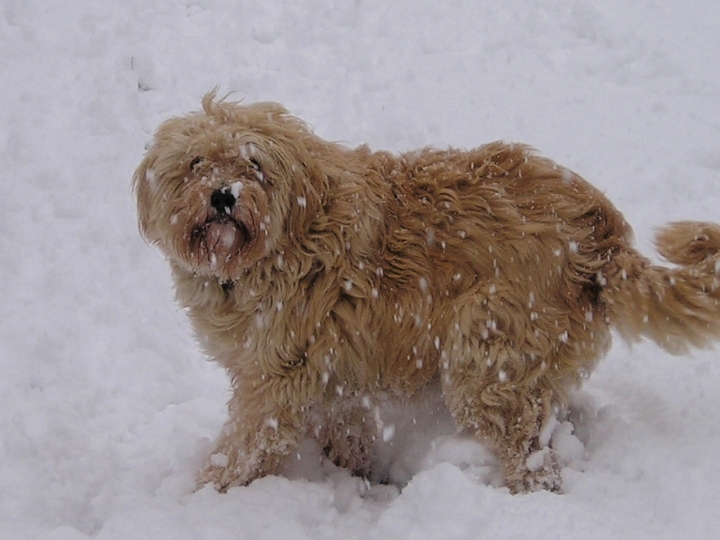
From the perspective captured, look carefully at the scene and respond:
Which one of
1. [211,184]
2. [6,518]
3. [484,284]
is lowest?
[6,518]

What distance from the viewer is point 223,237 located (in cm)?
385

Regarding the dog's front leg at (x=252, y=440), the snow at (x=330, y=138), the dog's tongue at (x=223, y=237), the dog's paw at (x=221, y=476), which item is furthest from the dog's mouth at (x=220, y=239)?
the snow at (x=330, y=138)

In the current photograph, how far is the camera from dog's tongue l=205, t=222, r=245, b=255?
383 cm

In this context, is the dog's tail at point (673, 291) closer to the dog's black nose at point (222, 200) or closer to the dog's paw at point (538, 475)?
the dog's paw at point (538, 475)

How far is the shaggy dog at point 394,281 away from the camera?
154 inches

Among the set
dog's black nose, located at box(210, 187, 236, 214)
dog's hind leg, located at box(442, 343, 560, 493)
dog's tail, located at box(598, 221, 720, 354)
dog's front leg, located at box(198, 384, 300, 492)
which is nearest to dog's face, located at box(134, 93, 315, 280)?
dog's black nose, located at box(210, 187, 236, 214)

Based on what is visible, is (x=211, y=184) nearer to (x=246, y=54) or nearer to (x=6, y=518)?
(x=6, y=518)

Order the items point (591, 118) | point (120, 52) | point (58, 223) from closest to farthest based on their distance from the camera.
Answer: point (58, 223)
point (591, 118)
point (120, 52)

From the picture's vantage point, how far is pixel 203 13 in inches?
360

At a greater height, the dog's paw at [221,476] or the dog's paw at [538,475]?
the dog's paw at [538,475]

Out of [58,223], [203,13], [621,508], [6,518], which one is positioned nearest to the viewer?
[621,508]

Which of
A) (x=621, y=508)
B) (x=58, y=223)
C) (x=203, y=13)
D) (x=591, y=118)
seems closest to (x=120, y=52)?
(x=203, y=13)

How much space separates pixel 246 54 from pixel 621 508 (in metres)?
6.80

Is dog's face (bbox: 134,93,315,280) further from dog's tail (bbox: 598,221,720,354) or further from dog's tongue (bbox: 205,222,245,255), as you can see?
dog's tail (bbox: 598,221,720,354)
